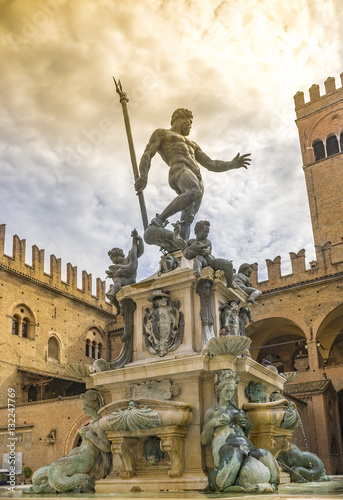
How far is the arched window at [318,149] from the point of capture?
3669 cm

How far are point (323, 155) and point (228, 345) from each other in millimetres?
32925

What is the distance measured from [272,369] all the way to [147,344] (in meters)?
1.78

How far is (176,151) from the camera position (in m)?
8.38

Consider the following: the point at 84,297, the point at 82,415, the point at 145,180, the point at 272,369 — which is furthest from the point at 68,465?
the point at 84,297

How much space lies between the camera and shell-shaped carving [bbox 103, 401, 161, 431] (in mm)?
5754

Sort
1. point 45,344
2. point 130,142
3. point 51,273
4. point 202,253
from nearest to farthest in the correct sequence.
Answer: point 202,253
point 130,142
point 45,344
point 51,273

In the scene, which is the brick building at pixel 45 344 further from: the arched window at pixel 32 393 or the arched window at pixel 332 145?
the arched window at pixel 332 145

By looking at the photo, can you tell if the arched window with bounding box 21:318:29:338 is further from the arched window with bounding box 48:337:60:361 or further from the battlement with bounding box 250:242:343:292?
the battlement with bounding box 250:242:343:292

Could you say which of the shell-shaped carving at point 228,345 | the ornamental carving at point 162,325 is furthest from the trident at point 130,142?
the shell-shaped carving at point 228,345

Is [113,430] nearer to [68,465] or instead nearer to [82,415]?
[68,465]

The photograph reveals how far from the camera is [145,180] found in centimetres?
845

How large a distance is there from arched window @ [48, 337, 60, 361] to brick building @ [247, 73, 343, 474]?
10.9 m

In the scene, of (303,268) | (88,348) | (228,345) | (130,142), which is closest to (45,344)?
(88,348)

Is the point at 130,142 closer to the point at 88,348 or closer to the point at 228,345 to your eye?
the point at 228,345
